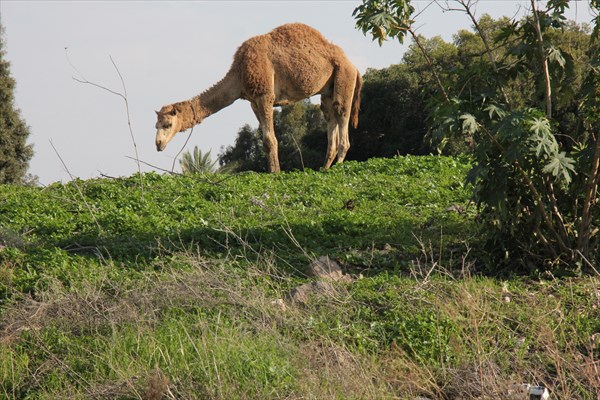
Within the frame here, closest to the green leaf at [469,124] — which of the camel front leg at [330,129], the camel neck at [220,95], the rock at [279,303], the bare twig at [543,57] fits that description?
the bare twig at [543,57]

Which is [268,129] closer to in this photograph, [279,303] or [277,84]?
[277,84]

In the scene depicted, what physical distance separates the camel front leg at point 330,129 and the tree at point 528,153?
9342mm

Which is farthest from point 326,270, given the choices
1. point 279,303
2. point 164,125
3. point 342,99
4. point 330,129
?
point 342,99

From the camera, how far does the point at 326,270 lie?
31.6 ft

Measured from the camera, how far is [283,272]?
30.3ft

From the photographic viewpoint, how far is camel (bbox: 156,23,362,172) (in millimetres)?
18278

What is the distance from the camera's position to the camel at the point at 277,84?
60.0ft

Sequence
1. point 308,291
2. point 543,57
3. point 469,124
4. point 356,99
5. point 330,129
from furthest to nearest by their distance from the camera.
→ 1. point 356,99
2. point 330,129
3. point 543,57
4. point 469,124
5. point 308,291

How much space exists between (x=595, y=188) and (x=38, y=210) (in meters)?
7.23

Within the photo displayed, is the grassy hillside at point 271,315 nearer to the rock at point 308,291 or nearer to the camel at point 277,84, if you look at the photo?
the rock at point 308,291

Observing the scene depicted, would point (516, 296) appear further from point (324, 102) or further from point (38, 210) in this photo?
point (324, 102)

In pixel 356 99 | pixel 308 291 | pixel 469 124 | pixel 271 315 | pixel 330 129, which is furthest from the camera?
pixel 356 99

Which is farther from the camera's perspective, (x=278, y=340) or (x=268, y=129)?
(x=268, y=129)

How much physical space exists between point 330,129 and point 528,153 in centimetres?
1103
